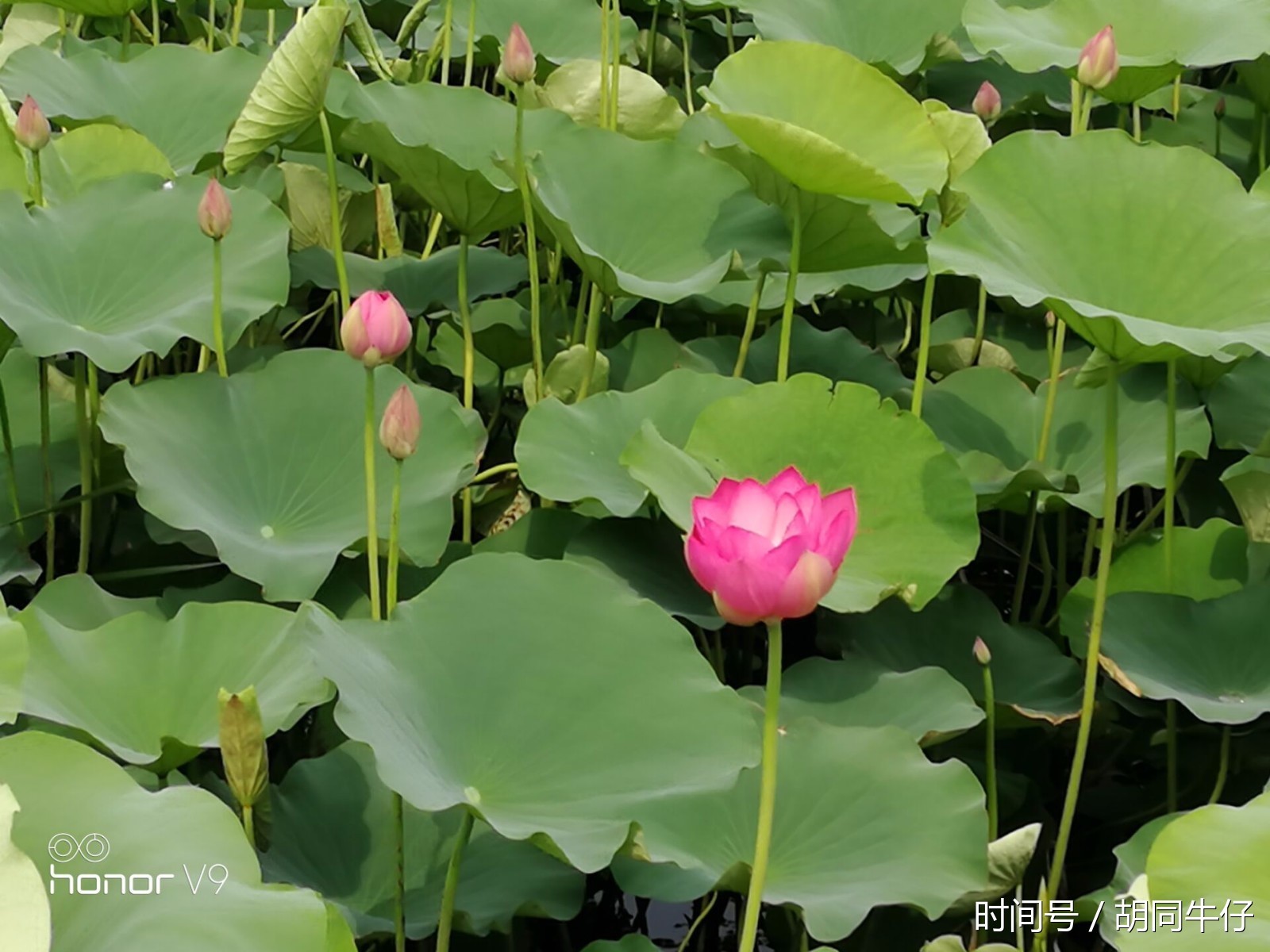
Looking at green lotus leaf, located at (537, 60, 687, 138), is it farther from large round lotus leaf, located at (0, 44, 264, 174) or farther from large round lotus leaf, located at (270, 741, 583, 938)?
large round lotus leaf, located at (270, 741, 583, 938)

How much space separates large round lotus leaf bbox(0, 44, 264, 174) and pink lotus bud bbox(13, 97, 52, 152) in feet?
0.92

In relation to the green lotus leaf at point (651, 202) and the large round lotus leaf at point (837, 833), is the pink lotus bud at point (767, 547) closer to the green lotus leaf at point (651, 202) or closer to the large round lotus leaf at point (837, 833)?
the large round lotus leaf at point (837, 833)

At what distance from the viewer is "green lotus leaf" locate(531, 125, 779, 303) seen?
56.5 inches

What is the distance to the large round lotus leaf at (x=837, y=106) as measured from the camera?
133 cm

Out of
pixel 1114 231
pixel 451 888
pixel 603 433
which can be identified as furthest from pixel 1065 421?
pixel 451 888

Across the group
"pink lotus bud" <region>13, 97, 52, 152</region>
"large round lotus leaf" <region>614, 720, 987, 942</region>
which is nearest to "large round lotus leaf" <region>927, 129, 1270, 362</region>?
"large round lotus leaf" <region>614, 720, 987, 942</region>

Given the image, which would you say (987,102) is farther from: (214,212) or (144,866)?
(144,866)

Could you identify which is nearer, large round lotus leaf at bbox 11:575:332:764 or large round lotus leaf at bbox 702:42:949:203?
large round lotus leaf at bbox 11:575:332:764

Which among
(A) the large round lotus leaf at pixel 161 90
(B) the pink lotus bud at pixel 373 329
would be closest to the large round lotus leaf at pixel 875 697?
(B) the pink lotus bud at pixel 373 329

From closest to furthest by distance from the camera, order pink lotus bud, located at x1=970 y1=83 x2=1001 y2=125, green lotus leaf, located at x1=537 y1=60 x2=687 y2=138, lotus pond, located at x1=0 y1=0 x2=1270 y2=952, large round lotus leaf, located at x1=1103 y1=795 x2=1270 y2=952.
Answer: large round lotus leaf, located at x1=1103 y1=795 x2=1270 y2=952 → lotus pond, located at x1=0 y1=0 x2=1270 y2=952 → pink lotus bud, located at x1=970 y1=83 x2=1001 y2=125 → green lotus leaf, located at x1=537 y1=60 x2=687 y2=138

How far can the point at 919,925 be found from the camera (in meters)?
1.17

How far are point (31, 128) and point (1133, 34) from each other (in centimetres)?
122

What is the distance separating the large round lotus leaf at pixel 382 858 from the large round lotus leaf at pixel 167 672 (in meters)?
0.08

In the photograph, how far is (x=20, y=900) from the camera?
63 cm
